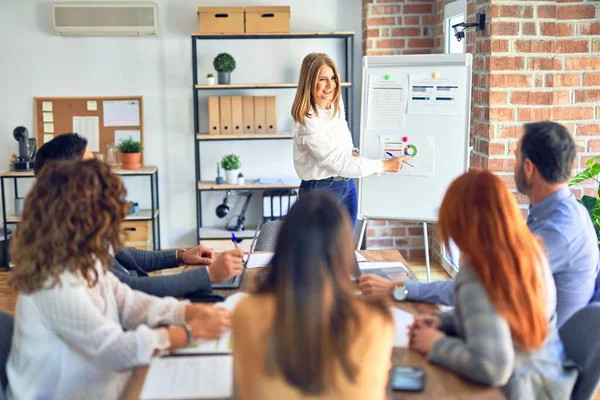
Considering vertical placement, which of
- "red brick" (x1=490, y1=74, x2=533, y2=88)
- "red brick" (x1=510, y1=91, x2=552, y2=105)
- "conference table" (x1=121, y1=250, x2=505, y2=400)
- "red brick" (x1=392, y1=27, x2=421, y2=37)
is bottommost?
"conference table" (x1=121, y1=250, x2=505, y2=400)

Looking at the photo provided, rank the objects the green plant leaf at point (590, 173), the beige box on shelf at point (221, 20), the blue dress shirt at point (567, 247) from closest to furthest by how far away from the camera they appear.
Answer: the blue dress shirt at point (567, 247), the green plant leaf at point (590, 173), the beige box on shelf at point (221, 20)

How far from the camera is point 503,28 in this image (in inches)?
151

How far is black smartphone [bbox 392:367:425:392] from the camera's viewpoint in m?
1.64

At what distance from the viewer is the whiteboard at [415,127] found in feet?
12.9

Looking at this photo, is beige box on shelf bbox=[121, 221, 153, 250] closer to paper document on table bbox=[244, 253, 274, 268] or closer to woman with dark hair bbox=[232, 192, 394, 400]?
paper document on table bbox=[244, 253, 274, 268]

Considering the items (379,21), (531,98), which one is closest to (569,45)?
(531,98)

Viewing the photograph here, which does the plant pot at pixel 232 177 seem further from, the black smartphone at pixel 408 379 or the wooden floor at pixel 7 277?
the black smartphone at pixel 408 379

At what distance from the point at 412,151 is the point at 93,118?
2751mm

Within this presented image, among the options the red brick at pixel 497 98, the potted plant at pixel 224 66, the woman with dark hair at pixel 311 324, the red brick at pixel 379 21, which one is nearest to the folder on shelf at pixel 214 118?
the potted plant at pixel 224 66

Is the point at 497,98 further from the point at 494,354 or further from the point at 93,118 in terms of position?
the point at 93,118

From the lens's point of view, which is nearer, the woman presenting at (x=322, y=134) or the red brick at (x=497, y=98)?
the woman presenting at (x=322, y=134)

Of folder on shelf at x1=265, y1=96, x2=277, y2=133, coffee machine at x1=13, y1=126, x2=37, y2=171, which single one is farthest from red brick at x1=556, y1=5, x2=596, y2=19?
coffee machine at x1=13, y1=126, x2=37, y2=171

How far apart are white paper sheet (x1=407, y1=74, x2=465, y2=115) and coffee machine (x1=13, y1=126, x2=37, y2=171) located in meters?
2.90

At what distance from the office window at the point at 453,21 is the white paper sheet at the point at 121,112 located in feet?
7.59
